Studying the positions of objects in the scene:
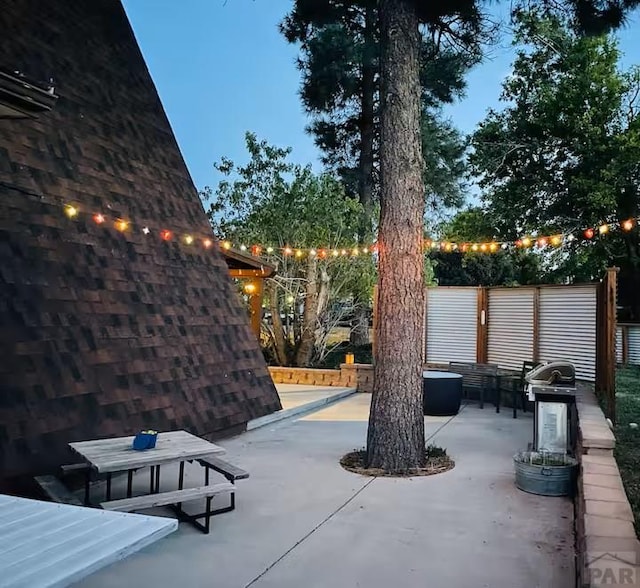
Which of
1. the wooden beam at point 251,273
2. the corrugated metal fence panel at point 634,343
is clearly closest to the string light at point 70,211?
the wooden beam at point 251,273

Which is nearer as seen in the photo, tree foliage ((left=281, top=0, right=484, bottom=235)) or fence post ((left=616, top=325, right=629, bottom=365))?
fence post ((left=616, top=325, right=629, bottom=365))

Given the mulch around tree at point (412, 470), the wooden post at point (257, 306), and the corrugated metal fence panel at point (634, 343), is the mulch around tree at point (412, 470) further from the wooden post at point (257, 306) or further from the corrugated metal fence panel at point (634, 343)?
the corrugated metal fence panel at point (634, 343)

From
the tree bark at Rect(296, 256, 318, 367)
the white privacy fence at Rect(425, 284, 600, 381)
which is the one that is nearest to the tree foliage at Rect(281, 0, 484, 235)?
the tree bark at Rect(296, 256, 318, 367)

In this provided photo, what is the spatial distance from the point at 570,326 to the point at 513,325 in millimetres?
1096

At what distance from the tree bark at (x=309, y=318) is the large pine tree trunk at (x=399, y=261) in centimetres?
677

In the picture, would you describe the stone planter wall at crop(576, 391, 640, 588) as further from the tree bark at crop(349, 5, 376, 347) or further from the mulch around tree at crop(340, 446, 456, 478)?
the tree bark at crop(349, 5, 376, 347)

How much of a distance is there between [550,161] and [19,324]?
13.5 meters

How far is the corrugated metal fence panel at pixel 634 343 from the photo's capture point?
1383 centimetres

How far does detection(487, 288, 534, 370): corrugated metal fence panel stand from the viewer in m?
9.24

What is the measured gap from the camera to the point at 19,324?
4422 millimetres

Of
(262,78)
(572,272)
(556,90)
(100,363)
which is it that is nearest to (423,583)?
(100,363)

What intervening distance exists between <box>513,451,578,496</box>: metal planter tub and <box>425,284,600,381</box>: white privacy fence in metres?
3.88

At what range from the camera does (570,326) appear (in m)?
8.52

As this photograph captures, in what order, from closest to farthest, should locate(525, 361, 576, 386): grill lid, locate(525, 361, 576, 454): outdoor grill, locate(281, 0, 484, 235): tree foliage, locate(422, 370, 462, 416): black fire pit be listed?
locate(525, 361, 576, 454): outdoor grill, locate(525, 361, 576, 386): grill lid, locate(422, 370, 462, 416): black fire pit, locate(281, 0, 484, 235): tree foliage
